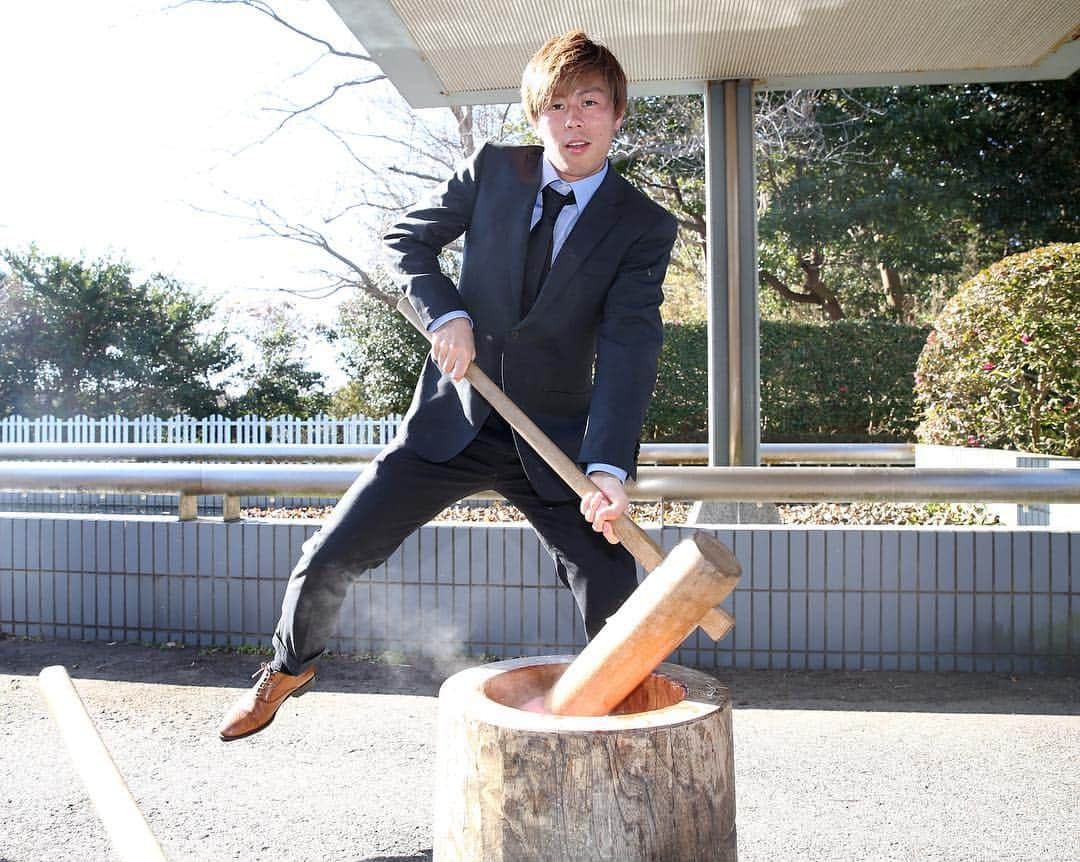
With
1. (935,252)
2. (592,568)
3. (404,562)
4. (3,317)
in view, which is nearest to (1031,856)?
(592,568)

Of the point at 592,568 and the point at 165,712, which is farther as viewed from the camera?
the point at 165,712

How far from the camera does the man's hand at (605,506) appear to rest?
2127mm

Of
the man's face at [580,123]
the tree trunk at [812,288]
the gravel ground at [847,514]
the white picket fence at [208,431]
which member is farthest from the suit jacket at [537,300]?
the tree trunk at [812,288]

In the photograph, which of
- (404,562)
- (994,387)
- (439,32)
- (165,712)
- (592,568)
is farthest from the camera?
(994,387)

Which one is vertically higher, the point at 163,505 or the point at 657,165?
the point at 657,165

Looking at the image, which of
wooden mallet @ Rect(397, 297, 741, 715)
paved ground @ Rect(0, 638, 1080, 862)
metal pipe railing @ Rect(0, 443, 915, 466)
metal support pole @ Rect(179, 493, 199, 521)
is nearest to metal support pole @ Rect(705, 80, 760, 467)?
metal pipe railing @ Rect(0, 443, 915, 466)

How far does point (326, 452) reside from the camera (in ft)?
19.6

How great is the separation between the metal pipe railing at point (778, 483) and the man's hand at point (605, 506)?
178 centimetres

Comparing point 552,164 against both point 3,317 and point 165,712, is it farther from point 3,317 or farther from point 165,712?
point 3,317

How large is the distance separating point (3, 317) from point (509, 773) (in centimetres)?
2171

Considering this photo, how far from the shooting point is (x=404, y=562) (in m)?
4.31

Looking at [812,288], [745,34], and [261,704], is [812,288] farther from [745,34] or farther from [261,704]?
[261,704]

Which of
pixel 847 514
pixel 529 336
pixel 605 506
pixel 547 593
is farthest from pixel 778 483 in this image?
pixel 847 514

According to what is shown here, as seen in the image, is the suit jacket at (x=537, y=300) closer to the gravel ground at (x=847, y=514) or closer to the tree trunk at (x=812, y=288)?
the gravel ground at (x=847, y=514)
